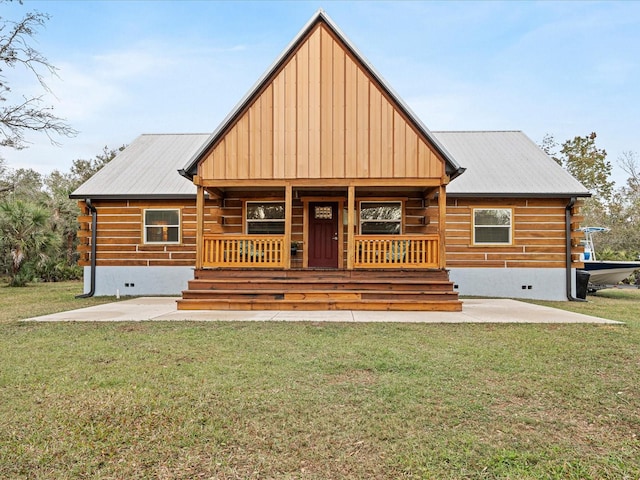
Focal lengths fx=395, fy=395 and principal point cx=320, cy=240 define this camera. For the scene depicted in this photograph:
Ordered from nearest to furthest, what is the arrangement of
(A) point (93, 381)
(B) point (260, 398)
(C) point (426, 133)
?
(B) point (260, 398) < (A) point (93, 381) < (C) point (426, 133)

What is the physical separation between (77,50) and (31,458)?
2197 centimetres

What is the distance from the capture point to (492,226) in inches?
495

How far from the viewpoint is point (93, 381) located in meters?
3.75

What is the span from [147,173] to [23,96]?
14.8 ft

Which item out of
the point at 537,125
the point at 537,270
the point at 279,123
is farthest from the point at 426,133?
the point at 537,125

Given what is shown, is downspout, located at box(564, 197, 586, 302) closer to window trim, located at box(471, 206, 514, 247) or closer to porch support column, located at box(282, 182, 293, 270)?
window trim, located at box(471, 206, 514, 247)

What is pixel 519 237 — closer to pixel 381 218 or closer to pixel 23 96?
pixel 381 218

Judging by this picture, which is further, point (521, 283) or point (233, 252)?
point (521, 283)

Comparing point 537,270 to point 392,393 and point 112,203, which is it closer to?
point 392,393

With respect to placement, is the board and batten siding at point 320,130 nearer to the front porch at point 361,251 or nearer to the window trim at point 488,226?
the front porch at point 361,251

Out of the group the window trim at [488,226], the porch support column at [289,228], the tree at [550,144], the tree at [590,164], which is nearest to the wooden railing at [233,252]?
the porch support column at [289,228]

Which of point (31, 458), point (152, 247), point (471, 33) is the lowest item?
point (31, 458)

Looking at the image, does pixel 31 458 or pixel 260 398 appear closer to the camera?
pixel 31 458

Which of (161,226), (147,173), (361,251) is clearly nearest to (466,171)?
(361,251)
